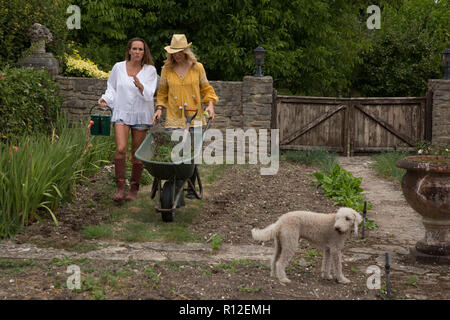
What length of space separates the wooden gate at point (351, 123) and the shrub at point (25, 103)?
4.48m

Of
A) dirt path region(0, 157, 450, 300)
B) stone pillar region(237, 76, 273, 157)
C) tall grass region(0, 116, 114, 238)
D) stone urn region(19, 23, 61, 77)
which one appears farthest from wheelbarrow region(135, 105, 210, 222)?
stone urn region(19, 23, 61, 77)

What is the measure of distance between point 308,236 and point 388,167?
5.74m

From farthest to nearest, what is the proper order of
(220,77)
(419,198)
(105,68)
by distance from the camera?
(220,77)
(105,68)
(419,198)

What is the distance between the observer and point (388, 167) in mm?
10375

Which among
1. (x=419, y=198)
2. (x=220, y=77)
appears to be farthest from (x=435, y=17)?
(x=419, y=198)

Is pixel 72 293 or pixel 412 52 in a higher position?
pixel 412 52

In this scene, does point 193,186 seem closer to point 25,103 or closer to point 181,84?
point 181,84

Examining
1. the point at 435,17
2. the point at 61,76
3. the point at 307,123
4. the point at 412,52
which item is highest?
the point at 435,17

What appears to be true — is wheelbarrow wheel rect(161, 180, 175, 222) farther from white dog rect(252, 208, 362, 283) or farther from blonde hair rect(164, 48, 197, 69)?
white dog rect(252, 208, 362, 283)

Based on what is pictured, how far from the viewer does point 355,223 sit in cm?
484

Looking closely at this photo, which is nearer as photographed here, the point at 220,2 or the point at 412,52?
the point at 220,2

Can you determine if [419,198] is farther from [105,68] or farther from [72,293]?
[105,68]

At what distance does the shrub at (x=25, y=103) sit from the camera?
7.77m

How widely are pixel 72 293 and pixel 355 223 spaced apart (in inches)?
87.7
